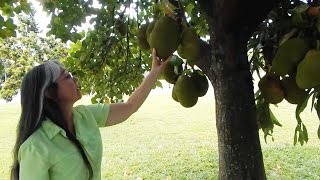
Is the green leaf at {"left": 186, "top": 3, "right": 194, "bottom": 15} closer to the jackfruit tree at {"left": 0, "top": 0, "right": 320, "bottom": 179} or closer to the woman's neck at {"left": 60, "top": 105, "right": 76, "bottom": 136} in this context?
the jackfruit tree at {"left": 0, "top": 0, "right": 320, "bottom": 179}

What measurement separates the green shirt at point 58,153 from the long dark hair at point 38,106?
0.07ft

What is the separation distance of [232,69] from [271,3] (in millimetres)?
209

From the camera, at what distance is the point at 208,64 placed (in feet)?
4.12

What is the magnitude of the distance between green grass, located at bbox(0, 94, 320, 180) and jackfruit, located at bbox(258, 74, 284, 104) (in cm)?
214

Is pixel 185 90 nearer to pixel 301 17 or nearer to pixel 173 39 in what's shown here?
pixel 173 39

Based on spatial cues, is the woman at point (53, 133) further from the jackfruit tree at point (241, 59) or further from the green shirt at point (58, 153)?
the jackfruit tree at point (241, 59)

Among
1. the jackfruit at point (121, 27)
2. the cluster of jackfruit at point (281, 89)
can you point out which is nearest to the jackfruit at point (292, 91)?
the cluster of jackfruit at point (281, 89)

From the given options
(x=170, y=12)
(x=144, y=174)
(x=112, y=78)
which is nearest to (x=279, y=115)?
(x=144, y=174)

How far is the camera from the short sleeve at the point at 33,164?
113 cm

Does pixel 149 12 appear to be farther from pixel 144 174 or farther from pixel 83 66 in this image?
pixel 144 174

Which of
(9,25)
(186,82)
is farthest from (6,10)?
(186,82)

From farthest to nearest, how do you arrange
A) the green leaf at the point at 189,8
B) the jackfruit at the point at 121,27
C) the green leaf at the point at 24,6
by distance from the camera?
the jackfruit at the point at 121,27
the green leaf at the point at 189,8
the green leaf at the point at 24,6

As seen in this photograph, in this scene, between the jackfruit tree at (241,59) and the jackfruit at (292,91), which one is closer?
the jackfruit tree at (241,59)

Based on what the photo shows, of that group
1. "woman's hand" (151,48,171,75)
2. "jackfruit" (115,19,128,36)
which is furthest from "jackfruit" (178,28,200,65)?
"jackfruit" (115,19,128,36)
